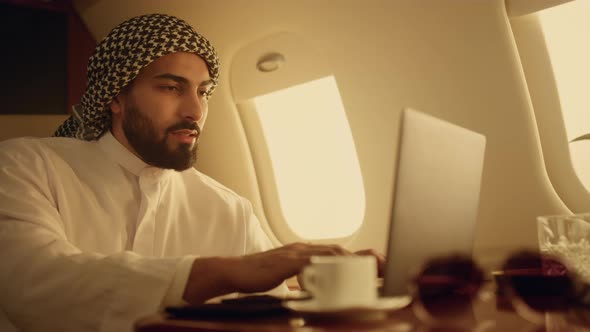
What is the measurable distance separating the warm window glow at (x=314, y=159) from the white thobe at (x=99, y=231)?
2.17ft

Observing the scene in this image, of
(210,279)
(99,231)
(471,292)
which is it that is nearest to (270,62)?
(99,231)

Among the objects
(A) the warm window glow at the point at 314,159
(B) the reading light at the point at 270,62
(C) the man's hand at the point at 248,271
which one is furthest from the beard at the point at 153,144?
(C) the man's hand at the point at 248,271

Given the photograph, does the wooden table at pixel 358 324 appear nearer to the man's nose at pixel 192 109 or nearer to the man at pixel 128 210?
the man at pixel 128 210

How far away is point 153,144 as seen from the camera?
2.03 metres

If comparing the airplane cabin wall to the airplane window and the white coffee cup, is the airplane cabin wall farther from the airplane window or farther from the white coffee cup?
the white coffee cup

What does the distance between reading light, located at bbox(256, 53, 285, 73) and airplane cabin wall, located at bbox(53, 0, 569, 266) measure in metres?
0.10

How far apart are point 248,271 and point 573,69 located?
139 centimetres

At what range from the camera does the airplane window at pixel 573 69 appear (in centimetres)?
190

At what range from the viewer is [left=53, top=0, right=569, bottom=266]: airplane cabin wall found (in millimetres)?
1896

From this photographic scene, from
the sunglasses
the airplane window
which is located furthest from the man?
the airplane window

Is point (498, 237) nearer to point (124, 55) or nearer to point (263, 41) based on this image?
point (263, 41)

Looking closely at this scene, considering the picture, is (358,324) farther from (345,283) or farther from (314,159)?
(314,159)

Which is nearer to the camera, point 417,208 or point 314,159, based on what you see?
point 417,208

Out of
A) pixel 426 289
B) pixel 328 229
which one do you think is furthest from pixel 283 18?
pixel 426 289
